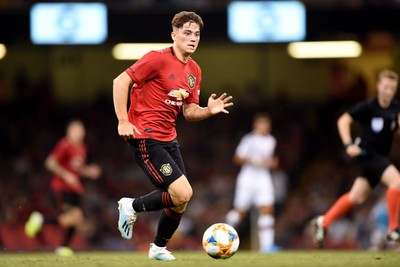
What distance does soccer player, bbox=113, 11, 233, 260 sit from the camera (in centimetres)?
873

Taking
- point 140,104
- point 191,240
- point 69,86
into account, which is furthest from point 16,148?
point 140,104

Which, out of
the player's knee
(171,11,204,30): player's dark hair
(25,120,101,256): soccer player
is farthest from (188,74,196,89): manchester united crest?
(25,120,101,256): soccer player

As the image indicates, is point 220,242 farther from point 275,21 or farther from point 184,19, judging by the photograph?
point 275,21

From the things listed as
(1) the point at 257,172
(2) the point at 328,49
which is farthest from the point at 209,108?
(2) the point at 328,49

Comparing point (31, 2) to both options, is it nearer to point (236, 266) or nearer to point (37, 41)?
point (37, 41)

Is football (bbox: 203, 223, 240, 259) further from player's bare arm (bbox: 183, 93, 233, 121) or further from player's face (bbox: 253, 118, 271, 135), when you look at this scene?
player's face (bbox: 253, 118, 271, 135)

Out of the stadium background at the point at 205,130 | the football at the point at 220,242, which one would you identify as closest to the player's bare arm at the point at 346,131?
the football at the point at 220,242

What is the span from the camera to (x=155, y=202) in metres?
8.85

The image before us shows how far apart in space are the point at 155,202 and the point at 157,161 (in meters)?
0.37

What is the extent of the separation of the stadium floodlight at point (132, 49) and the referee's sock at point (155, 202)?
9299mm

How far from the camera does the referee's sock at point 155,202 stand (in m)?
8.80

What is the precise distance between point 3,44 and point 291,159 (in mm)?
5910

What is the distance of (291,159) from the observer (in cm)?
1928

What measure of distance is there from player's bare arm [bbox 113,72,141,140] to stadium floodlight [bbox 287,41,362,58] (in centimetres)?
1090
